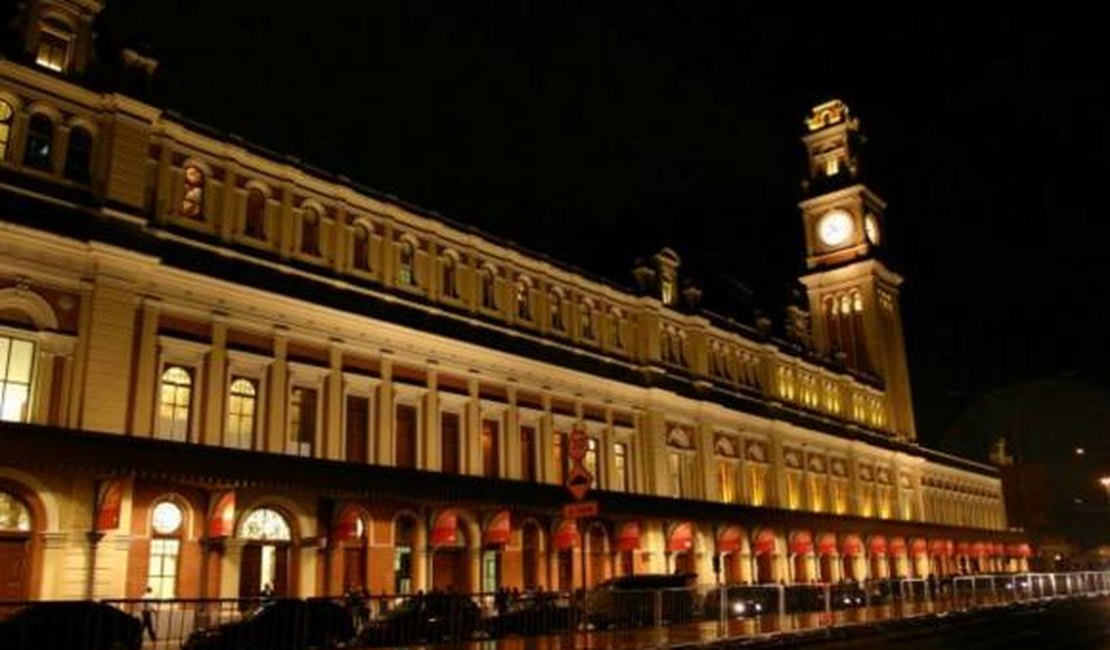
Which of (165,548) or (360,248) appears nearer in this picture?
(165,548)

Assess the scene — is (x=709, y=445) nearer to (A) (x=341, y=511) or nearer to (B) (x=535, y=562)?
(B) (x=535, y=562)

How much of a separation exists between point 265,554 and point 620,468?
1859cm

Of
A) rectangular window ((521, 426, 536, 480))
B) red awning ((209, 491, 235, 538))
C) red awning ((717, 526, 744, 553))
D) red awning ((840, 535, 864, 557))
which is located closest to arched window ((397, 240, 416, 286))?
rectangular window ((521, 426, 536, 480))

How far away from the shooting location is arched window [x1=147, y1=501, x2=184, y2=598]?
25.1 metres

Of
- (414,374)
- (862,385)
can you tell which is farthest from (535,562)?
(862,385)

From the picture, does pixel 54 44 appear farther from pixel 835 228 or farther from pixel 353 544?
pixel 835 228

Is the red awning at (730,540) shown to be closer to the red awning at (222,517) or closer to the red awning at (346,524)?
the red awning at (346,524)

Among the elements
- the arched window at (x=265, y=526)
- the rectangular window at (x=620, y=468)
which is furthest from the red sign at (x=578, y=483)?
the rectangular window at (x=620, y=468)

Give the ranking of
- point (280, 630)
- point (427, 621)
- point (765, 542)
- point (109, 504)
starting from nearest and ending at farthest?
point (280, 630)
point (427, 621)
point (109, 504)
point (765, 542)

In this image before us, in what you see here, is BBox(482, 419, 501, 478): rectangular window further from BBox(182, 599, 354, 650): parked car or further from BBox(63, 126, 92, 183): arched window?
BBox(182, 599, 354, 650): parked car

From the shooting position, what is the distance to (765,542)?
45750 mm

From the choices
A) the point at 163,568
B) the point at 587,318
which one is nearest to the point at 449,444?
the point at 587,318

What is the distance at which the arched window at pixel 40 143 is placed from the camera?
25.7 metres

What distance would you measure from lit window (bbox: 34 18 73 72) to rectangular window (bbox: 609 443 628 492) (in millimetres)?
25536
